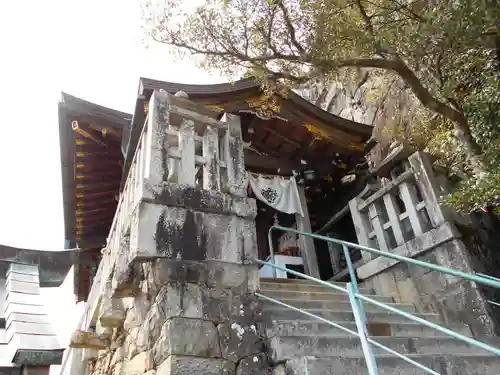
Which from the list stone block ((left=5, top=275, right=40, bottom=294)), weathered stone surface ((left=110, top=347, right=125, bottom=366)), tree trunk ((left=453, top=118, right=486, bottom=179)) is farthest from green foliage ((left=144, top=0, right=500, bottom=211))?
stone block ((left=5, top=275, right=40, bottom=294))

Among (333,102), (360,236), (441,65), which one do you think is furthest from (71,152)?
(333,102)

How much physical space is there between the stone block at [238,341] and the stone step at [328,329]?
0.13 metres

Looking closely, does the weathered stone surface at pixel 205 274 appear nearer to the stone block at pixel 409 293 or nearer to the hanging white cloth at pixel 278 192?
the stone block at pixel 409 293

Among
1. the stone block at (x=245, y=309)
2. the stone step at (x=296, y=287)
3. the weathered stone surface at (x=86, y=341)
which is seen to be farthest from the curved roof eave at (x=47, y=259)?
the stone block at (x=245, y=309)

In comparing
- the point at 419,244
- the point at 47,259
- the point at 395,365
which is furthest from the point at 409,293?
the point at 47,259

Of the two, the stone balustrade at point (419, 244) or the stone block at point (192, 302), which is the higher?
the stone balustrade at point (419, 244)

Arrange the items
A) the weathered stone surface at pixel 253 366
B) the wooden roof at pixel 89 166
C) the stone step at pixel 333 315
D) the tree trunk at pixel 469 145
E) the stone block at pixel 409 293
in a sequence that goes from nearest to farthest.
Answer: the weathered stone surface at pixel 253 366 → the stone step at pixel 333 315 → the tree trunk at pixel 469 145 → the stone block at pixel 409 293 → the wooden roof at pixel 89 166

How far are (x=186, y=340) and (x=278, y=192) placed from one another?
5.72 m

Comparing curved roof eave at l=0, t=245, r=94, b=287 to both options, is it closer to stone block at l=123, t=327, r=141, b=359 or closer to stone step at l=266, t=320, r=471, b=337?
stone block at l=123, t=327, r=141, b=359

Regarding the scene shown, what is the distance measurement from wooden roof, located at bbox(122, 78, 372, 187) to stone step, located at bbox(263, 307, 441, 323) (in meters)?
4.48

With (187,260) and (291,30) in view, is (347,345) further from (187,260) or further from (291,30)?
Result: (291,30)

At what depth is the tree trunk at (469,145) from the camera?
5.25 m

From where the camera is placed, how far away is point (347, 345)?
3.47 metres

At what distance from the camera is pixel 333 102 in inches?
724
